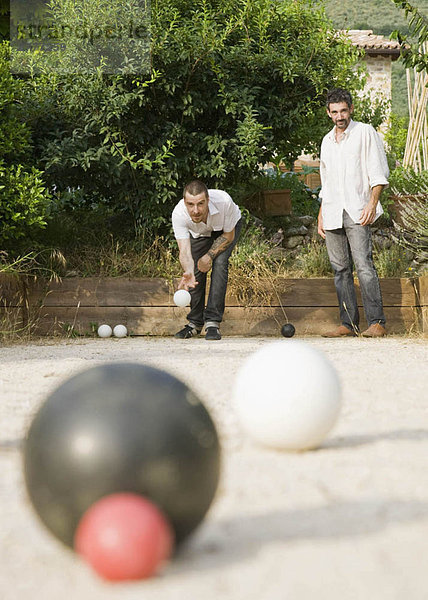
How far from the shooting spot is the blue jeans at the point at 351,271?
659 cm

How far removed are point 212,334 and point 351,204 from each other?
5.80 ft

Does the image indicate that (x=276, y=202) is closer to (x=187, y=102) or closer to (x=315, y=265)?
(x=315, y=265)

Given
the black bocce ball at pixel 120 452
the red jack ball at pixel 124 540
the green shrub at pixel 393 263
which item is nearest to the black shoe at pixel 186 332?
the green shrub at pixel 393 263

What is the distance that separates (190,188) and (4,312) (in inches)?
90.1

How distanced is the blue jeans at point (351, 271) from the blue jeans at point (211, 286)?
0.97m

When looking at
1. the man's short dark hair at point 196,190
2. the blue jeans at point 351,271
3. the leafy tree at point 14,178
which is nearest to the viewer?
the man's short dark hair at point 196,190

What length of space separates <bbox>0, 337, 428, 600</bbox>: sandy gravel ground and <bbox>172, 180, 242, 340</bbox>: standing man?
2948 millimetres

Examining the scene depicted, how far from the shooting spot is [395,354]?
18.1 ft

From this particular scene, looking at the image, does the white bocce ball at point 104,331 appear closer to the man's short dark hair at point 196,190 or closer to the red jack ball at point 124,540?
the man's short dark hair at point 196,190

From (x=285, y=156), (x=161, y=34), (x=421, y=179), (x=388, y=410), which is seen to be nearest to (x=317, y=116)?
(x=285, y=156)

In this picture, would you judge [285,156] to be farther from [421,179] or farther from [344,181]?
[344,181]

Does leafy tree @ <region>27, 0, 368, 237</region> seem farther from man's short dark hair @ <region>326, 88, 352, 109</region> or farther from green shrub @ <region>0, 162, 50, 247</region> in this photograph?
man's short dark hair @ <region>326, 88, 352, 109</region>

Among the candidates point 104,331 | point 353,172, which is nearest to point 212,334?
point 104,331

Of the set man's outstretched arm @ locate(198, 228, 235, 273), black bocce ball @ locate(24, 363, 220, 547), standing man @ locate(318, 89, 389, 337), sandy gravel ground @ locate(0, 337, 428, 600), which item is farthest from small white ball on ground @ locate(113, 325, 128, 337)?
black bocce ball @ locate(24, 363, 220, 547)
